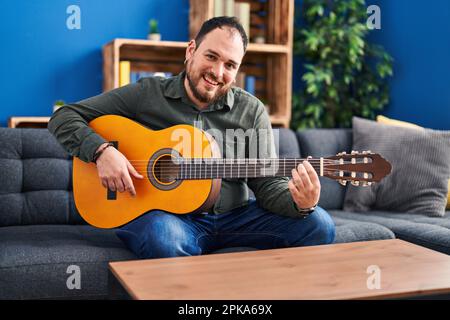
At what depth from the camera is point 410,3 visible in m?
3.59

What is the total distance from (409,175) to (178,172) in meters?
1.21

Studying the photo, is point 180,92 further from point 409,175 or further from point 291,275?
point 409,175

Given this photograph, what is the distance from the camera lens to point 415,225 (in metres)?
2.25

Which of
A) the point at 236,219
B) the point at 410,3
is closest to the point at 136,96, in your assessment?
the point at 236,219

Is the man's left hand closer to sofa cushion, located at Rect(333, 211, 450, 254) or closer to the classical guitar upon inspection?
the classical guitar

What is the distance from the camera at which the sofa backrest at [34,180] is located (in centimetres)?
215

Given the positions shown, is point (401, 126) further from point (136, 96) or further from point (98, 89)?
point (98, 89)

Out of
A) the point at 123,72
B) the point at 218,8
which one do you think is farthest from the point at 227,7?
the point at 123,72

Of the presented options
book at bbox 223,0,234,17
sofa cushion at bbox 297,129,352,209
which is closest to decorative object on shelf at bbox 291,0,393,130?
book at bbox 223,0,234,17

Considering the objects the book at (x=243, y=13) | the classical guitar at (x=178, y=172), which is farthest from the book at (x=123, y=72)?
the classical guitar at (x=178, y=172)

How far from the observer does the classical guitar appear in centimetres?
170

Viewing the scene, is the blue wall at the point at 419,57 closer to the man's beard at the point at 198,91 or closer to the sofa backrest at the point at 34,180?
the man's beard at the point at 198,91

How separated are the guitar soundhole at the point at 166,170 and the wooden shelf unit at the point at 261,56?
1.54 metres

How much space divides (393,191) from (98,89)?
71.9 inches
